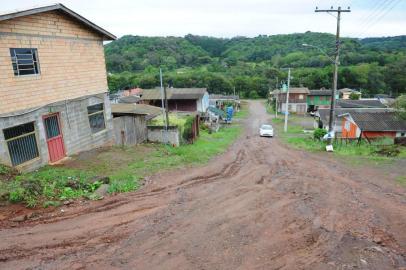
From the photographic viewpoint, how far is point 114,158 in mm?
13891

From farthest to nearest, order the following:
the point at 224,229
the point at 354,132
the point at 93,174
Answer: the point at 354,132 < the point at 93,174 < the point at 224,229

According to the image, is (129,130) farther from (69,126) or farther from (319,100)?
(319,100)

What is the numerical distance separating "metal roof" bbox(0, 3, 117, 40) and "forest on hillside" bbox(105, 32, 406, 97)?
167ft

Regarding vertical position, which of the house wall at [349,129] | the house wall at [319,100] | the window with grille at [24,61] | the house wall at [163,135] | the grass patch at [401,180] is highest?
the window with grille at [24,61]

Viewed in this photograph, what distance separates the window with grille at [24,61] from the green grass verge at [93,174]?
3.81m

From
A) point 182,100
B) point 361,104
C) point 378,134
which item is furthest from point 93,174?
point 361,104

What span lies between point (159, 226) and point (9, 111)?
740 centimetres

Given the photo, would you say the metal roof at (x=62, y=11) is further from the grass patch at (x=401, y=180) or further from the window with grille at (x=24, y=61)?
the grass patch at (x=401, y=180)

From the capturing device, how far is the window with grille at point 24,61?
1138 centimetres

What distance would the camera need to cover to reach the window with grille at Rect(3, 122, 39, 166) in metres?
11.1

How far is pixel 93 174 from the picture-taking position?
1134 cm

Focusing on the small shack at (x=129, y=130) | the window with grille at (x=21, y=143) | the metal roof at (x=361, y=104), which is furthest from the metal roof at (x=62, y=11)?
the metal roof at (x=361, y=104)

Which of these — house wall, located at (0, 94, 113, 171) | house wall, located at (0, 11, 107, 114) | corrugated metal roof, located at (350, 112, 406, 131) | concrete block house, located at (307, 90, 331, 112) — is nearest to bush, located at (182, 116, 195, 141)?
house wall, located at (0, 94, 113, 171)

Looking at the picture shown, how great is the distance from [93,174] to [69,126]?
3935 mm
